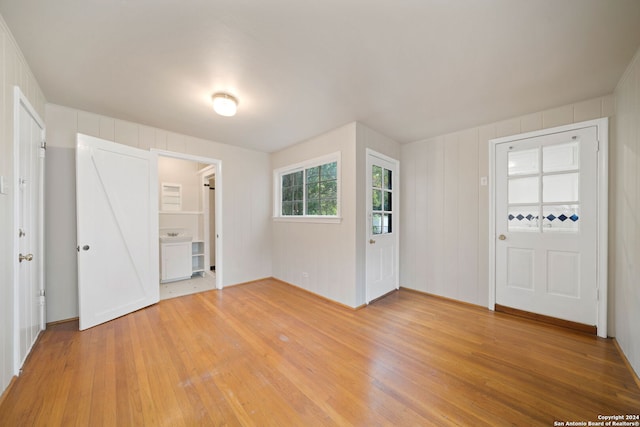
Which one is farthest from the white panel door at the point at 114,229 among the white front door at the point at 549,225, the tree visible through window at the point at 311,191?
the white front door at the point at 549,225

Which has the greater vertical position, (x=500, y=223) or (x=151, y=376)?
(x=500, y=223)

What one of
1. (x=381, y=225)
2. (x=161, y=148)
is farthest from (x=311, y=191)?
(x=161, y=148)

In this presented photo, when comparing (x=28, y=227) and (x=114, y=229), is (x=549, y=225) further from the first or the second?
(x=28, y=227)

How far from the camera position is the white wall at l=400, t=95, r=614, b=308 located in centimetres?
301

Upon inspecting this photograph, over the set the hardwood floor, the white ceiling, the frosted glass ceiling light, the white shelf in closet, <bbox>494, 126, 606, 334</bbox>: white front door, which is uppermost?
the white ceiling

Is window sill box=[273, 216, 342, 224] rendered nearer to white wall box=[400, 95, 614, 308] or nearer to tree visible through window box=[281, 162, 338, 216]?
tree visible through window box=[281, 162, 338, 216]

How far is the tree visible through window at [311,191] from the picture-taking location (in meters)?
3.42

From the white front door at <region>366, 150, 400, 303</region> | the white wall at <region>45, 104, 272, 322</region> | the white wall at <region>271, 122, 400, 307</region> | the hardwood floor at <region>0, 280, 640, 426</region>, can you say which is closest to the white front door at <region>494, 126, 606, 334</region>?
the hardwood floor at <region>0, 280, 640, 426</region>

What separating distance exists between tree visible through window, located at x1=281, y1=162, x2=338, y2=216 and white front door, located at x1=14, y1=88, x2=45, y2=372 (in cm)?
294

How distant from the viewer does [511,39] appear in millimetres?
1571

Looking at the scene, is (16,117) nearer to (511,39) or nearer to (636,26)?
(511,39)

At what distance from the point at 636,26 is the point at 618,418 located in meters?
2.47

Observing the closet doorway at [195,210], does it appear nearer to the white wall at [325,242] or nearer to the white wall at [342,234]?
the white wall at [325,242]

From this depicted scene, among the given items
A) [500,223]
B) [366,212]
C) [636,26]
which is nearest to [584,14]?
[636,26]
